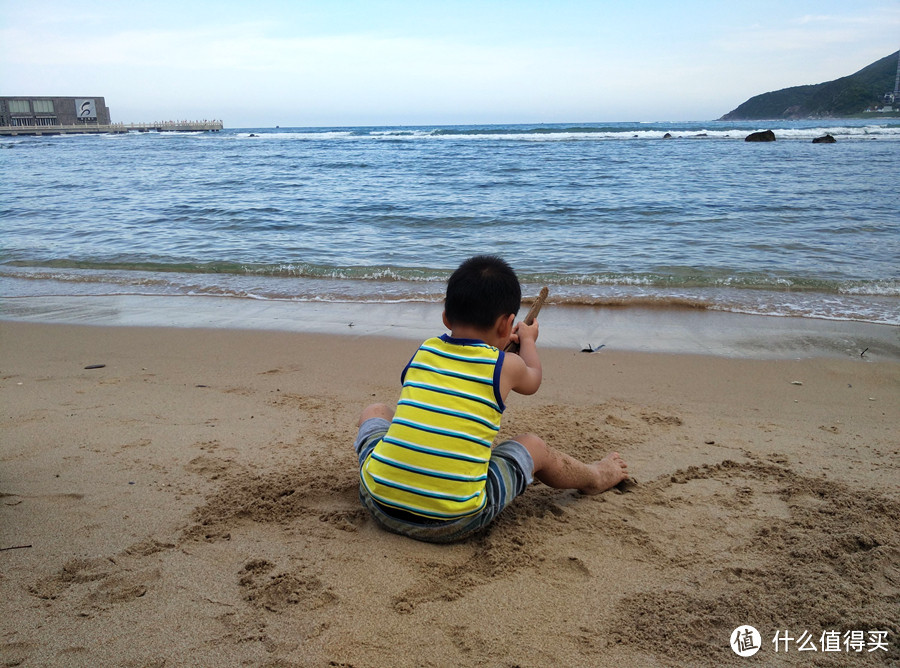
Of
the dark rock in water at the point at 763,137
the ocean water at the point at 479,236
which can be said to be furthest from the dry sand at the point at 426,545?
the dark rock in water at the point at 763,137

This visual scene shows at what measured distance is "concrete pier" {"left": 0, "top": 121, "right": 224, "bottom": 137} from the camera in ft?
208

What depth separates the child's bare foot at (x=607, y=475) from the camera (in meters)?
2.67

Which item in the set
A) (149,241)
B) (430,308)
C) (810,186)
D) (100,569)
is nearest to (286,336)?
(430,308)

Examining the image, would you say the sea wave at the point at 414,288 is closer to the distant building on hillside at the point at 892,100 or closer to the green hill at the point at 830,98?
the distant building on hillside at the point at 892,100

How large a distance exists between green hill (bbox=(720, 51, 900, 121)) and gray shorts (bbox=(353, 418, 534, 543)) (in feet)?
272

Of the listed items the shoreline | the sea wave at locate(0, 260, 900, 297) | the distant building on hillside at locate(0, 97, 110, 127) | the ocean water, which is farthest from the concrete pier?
A: the shoreline

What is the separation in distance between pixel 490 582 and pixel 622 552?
1.68ft

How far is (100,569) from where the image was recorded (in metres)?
2.08

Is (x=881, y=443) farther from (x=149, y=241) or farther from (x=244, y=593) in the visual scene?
(x=149, y=241)

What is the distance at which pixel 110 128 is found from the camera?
231ft

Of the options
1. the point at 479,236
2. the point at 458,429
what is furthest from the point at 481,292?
the point at 479,236

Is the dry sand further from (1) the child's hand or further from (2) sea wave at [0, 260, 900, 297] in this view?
(2) sea wave at [0, 260, 900, 297]

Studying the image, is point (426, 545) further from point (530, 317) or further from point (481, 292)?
point (530, 317)

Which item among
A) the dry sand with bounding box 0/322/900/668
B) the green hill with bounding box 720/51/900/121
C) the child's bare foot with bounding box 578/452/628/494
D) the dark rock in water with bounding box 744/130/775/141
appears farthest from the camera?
the green hill with bounding box 720/51/900/121
